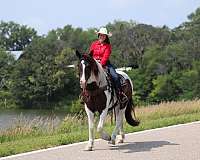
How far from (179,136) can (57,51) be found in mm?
83147

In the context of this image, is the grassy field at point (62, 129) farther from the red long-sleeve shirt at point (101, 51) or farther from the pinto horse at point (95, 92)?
the red long-sleeve shirt at point (101, 51)

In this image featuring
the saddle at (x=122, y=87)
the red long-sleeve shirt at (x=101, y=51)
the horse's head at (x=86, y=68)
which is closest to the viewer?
the horse's head at (x=86, y=68)

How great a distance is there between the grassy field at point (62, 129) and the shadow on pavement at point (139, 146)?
132 cm

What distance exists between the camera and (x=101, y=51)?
1018 centimetres

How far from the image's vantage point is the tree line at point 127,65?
6631cm

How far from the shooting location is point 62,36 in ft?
380

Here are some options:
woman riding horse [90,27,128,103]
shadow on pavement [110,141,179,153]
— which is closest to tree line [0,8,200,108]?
shadow on pavement [110,141,179,153]

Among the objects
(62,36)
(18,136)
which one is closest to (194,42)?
(62,36)

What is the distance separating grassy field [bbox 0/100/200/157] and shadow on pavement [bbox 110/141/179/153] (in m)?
1.32

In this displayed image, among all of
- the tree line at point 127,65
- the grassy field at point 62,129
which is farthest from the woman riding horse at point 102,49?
the tree line at point 127,65

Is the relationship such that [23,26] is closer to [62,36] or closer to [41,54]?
[62,36]

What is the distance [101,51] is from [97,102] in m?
1.09

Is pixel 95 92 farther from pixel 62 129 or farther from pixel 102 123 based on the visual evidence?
pixel 62 129

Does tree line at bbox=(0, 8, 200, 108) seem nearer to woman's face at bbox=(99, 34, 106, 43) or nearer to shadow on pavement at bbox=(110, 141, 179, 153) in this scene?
shadow on pavement at bbox=(110, 141, 179, 153)
